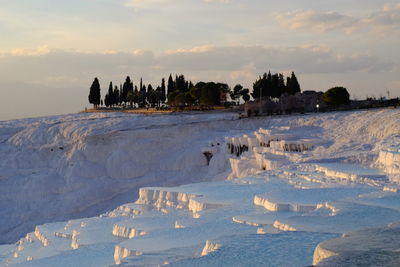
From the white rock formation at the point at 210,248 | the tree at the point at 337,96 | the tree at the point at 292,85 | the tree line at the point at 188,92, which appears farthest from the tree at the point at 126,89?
the white rock formation at the point at 210,248

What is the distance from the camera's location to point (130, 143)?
36.7 meters

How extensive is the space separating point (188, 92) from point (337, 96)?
63.7 feet

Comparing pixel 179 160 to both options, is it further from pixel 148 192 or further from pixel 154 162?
pixel 148 192

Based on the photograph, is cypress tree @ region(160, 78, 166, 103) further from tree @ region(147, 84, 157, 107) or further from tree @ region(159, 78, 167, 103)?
tree @ region(147, 84, 157, 107)

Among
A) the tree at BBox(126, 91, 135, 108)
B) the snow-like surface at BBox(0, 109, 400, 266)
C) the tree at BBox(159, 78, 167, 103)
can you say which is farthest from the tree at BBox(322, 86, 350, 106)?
the tree at BBox(126, 91, 135, 108)

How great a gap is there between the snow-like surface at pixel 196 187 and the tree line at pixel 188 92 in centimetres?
1010

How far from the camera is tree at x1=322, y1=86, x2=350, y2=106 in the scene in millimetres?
42094

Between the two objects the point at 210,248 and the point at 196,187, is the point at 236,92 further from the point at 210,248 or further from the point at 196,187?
the point at 210,248

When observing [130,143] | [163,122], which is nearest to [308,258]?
[130,143]

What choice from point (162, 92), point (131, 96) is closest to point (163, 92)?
point (162, 92)

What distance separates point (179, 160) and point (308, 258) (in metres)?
25.0

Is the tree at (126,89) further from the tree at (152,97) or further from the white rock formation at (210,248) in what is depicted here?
the white rock formation at (210,248)

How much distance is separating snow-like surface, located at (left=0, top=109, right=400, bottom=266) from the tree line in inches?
398

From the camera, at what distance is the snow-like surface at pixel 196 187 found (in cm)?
1105
